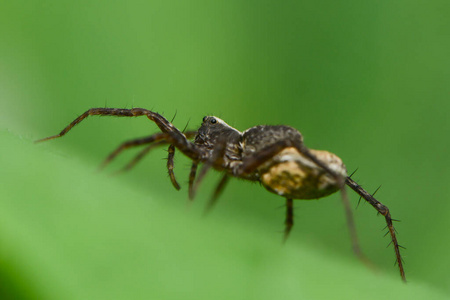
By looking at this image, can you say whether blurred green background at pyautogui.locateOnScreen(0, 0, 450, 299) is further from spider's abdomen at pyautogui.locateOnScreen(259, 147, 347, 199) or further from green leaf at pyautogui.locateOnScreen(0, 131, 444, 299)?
green leaf at pyautogui.locateOnScreen(0, 131, 444, 299)

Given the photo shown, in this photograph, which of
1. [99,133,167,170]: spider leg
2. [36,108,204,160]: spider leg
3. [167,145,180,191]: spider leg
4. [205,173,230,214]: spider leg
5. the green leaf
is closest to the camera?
the green leaf

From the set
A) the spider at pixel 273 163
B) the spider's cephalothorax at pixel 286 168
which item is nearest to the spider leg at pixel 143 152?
the spider at pixel 273 163

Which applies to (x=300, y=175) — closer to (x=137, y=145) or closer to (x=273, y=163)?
(x=273, y=163)

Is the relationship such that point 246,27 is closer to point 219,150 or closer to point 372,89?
point 372,89

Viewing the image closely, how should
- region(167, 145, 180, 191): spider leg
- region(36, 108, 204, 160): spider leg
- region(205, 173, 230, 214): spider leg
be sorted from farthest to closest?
1. region(167, 145, 180, 191): spider leg
2. region(36, 108, 204, 160): spider leg
3. region(205, 173, 230, 214): spider leg

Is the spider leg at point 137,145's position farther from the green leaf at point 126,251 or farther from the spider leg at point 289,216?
the spider leg at point 289,216

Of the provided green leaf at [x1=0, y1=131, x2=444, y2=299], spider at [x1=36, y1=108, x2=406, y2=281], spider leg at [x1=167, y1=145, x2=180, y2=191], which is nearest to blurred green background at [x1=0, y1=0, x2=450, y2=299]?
spider leg at [x1=167, y1=145, x2=180, y2=191]

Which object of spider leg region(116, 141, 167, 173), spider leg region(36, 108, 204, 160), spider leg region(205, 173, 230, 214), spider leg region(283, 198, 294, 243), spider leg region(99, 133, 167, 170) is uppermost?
spider leg region(99, 133, 167, 170)

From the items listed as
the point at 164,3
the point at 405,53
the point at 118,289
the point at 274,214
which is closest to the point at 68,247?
the point at 118,289
